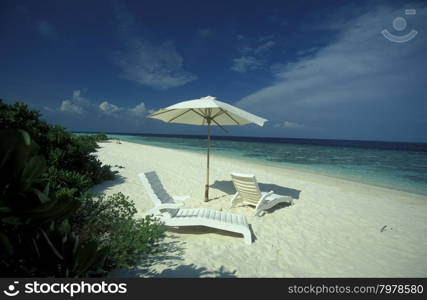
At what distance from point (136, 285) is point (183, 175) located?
7590 mm

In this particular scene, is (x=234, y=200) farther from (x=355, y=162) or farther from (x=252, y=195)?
(x=355, y=162)

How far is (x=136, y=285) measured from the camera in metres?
1.63

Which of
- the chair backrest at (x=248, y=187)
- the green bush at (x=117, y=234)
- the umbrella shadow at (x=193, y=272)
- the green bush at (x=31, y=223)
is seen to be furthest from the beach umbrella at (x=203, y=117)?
the green bush at (x=31, y=223)

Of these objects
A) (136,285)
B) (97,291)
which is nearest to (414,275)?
(136,285)

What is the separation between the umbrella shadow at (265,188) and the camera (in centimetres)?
712

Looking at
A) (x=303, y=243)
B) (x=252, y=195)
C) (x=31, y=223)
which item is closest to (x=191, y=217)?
(x=252, y=195)

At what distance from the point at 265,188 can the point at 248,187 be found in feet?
10.9

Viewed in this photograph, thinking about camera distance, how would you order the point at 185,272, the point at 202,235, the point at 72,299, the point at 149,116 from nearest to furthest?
the point at 72,299 → the point at 185,272 → the point at 202,235 → the point at 149,116

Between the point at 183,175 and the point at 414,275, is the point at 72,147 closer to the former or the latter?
the point at 183,175

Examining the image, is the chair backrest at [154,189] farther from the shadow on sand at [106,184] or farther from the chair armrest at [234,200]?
the shadow on sand at [106,184]

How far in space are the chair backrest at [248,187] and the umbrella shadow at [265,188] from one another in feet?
5.27

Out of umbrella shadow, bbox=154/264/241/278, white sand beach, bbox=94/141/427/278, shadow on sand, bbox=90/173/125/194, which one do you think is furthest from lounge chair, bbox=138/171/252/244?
shadow on sand, bbox=90/173/125/194

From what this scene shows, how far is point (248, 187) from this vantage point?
5.01 meters

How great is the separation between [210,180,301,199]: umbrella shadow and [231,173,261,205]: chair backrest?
1.61m
